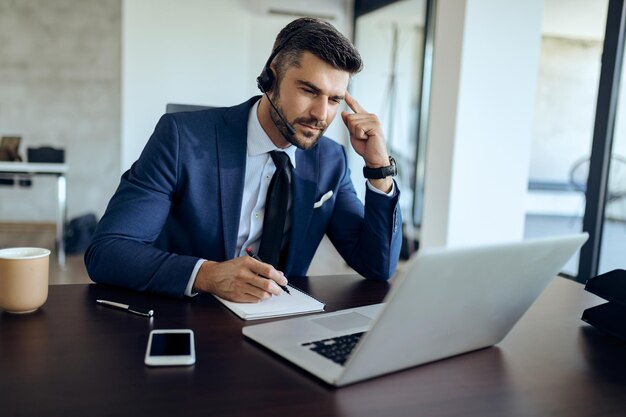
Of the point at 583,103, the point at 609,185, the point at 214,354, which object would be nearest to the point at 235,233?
the point at 214,354

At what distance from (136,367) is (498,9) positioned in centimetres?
282

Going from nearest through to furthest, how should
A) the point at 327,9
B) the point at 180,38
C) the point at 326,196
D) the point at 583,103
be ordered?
the point at 326,196 < the point at 180,38 < the point at 327,9 < the point at 583,103

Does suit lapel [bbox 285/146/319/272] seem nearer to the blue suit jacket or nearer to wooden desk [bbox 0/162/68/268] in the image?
the blue suit jacket

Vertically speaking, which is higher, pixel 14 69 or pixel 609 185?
pixel 14 69

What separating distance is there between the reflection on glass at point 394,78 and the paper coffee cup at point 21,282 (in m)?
3.95

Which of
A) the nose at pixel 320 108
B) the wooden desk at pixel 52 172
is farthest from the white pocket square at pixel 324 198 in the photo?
the wooden desk at pixel 52 172

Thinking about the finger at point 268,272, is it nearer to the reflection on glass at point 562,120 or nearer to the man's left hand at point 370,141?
the man's left hand at point 370,141

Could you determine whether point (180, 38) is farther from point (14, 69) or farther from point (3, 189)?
point (3, 189)

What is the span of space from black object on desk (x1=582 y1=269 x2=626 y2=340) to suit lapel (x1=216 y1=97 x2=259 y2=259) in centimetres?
Answer: 75

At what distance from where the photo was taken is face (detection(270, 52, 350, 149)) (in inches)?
50.1

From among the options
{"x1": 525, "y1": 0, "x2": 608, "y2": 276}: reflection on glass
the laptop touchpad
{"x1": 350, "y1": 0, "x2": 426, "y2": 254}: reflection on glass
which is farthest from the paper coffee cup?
{"x1": 525, "y1": 0, "x2": 608, "y2": 276}: reflection on glass

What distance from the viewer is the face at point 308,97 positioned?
1272mm

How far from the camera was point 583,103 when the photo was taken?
635cm

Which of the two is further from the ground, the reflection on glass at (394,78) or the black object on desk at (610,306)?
the reflection on glass at (394,78)
